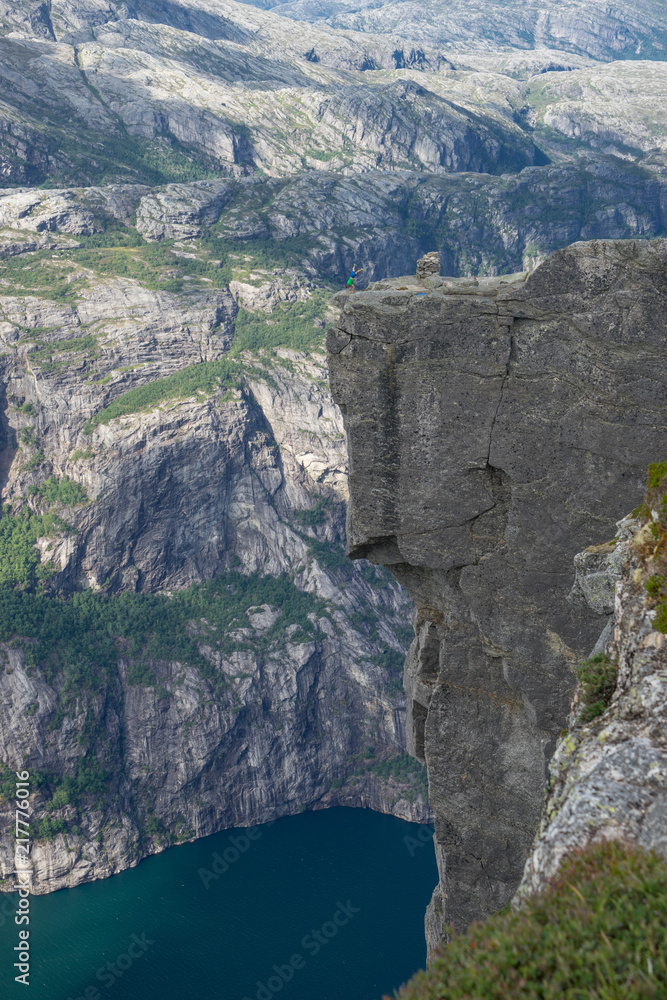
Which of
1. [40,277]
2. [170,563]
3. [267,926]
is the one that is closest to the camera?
[267,926]

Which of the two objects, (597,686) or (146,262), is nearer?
(597,686)

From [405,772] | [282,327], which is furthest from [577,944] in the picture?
[282,327]

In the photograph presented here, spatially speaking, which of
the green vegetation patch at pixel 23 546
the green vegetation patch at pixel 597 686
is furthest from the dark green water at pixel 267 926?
the green vegetation patch at pixel 597 686

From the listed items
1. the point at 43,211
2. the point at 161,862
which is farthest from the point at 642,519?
the point at 43,211

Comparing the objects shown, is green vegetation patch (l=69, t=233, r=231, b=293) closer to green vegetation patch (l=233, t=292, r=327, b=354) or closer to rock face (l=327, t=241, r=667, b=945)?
green vegetation patch (l=233, t=292, r=327, b=354)

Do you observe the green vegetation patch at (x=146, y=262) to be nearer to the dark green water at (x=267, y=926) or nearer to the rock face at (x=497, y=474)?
the dark green water at (x=267, y=926)

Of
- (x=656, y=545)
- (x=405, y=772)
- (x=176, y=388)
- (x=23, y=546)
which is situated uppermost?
(x=656, y=545)

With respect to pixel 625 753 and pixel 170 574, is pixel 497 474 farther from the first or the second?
pixel 170 574
